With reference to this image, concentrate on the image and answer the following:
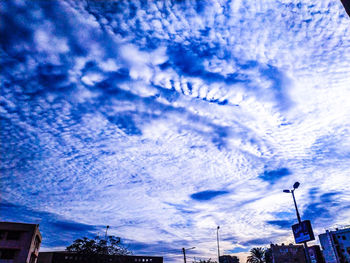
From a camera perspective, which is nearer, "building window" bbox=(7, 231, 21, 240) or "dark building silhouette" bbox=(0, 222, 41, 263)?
"dark building silhouette" bbox=(0, 222, 41, 263)

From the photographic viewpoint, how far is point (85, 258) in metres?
44.5

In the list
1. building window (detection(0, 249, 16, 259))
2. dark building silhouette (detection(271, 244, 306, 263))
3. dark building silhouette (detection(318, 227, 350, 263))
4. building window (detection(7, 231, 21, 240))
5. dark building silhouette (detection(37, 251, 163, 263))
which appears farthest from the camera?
dark building silhouette (detection(271, 244, 306, 263))

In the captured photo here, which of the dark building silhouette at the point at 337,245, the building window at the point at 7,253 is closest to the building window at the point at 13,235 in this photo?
the building window at the point at 7,253

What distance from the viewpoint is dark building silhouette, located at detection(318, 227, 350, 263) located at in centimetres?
3738

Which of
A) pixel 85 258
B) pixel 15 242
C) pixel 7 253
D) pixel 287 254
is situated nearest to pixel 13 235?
pixel 15 242

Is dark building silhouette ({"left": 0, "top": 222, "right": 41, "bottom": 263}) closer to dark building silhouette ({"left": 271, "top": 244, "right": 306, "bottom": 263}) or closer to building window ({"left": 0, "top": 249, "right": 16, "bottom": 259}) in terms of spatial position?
building window ({"left": 0, "top": 249, "right": 16, "bottom": 259})

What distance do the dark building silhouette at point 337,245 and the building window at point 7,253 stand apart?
52898 millimetres

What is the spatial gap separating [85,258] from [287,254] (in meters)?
61.6

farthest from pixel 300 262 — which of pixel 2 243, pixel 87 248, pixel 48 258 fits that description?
pixel 2 243

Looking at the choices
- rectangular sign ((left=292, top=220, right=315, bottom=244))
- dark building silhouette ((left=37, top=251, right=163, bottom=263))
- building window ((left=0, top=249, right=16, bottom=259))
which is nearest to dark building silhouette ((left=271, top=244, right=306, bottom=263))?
dark building silhouette ((left=37, top=251, right=163, bottom=263))

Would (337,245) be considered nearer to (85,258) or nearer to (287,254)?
(287,254)

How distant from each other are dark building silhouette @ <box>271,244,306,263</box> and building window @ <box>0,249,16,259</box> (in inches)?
2723

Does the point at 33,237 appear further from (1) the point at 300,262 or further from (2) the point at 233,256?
(2) the point at 233,256

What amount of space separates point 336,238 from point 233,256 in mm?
112140
